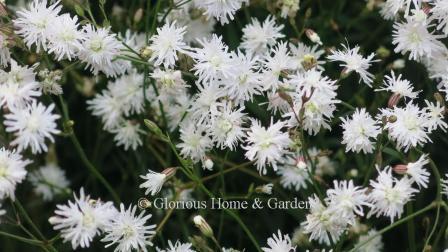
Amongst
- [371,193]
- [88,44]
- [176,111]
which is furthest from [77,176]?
[371,193]

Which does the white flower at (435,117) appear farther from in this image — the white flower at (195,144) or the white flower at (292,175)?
the white flower at (195,144)

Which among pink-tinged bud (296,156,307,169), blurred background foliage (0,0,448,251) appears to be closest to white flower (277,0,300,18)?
blurred background foliage (0,0,448,251)

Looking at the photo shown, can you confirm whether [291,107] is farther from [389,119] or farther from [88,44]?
[88,44]

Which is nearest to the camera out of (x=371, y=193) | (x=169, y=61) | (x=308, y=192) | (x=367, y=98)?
(x=371, y=193)

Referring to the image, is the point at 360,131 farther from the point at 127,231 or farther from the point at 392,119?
the point at 127,231

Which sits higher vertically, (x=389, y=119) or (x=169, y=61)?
(x=169, y=61)

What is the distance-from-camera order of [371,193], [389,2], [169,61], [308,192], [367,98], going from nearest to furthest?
[371,193]
[169,61]
[389,2]
[308,192]
[367,98]

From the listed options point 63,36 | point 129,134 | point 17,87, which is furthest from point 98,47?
point 129,134
